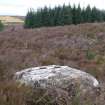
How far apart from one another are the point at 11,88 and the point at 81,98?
1.04 m

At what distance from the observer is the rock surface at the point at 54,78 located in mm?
4938

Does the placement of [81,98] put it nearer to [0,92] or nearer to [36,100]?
[36,100]

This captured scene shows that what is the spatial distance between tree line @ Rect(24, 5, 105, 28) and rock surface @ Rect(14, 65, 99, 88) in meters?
54.3

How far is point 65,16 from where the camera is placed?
199ft

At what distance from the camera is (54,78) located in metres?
5.15

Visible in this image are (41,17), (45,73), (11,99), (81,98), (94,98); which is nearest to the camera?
(11,99)

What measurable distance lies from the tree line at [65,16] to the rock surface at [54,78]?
2136 inches

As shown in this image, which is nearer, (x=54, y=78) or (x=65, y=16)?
(x=54, y=78)

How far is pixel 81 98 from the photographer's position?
444 centimetres

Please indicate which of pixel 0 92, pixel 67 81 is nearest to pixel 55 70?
pixel 67 81

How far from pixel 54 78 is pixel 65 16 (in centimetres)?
5608

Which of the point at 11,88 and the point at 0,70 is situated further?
the point at 0,70

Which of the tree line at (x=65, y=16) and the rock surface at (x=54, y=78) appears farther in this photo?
the tree line at (x=65, y=16)

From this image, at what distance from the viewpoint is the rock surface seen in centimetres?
494
